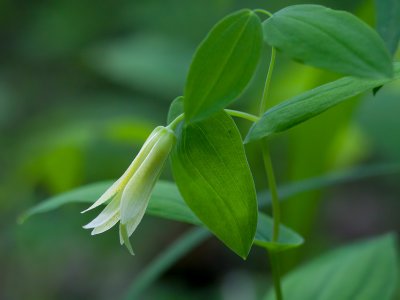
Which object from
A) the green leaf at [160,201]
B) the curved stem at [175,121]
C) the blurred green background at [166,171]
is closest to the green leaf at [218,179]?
the curved stem at [175,121]

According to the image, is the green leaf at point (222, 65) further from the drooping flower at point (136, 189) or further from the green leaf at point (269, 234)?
the green leaf at point (269, 234)

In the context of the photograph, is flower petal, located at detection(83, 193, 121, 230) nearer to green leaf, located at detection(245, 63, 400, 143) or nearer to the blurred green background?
green leaf, located at detection(245, 63, 400, 143)

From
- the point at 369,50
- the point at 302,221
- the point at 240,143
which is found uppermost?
the point at 369,50

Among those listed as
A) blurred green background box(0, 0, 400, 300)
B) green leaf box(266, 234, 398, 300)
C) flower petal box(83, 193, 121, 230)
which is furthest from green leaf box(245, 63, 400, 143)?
blurred green background box(0, 0, 400, 300)

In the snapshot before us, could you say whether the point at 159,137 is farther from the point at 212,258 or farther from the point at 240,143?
the point at 212,258

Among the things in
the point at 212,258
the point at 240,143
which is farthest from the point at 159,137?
the point at 212,258

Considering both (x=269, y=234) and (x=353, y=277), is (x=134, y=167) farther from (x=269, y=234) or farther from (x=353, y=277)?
(x=353, y=277)
